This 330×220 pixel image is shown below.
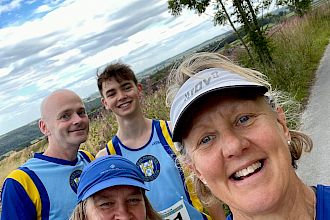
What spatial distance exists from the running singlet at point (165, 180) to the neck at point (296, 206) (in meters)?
1.39

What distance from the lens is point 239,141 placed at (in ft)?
5.19

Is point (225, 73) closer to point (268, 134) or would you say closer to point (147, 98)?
point (268, 134)

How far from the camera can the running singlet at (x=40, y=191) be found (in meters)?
2.86

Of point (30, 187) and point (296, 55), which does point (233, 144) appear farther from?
point (296, 55)

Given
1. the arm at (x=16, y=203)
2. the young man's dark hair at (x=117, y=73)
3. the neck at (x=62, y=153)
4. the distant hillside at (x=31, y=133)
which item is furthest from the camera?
the distant hillside at (x=31, y=133)

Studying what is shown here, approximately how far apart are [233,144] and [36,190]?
1.77 metres

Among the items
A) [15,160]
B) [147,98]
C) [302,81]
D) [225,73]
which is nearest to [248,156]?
[225,73]

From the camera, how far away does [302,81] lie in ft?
34.0

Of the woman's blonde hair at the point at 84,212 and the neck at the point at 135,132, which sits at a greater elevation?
the neck at the point at 135,132

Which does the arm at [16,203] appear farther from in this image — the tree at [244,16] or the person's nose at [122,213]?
the tree at [244,16]

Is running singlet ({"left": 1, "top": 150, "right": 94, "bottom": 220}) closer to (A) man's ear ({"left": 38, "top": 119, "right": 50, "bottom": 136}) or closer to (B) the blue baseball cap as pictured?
(A) man's ear ({"left": 38, "top": 119, "right": 50, "bottom": 136})

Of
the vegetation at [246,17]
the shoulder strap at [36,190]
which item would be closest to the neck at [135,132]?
the shoulder strap at [36,190]

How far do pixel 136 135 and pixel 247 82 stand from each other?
1.90 meters

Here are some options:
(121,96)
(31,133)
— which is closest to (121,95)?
(121,96)
